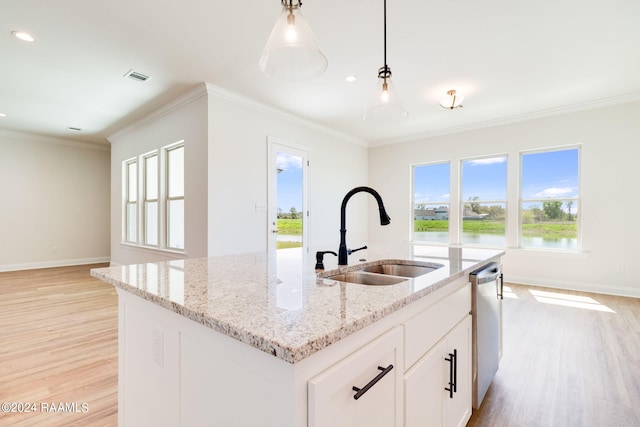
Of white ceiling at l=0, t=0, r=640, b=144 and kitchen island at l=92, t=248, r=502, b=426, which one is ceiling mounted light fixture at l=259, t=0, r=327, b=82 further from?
white ceiling at l=0, t=0, r=640, b=144

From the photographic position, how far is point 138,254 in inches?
213

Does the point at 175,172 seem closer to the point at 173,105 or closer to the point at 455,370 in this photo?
the point at 173,105

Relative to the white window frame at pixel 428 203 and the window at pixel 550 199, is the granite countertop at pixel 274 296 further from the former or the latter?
the white window frame at pixel 428 203

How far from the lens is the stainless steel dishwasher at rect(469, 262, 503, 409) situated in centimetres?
168

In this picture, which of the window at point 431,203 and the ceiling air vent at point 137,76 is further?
the window at point 431,203

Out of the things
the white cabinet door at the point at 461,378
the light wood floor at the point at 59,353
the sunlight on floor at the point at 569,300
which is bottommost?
the light wood floor at the point at 59,353

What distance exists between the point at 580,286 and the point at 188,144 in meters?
6.07

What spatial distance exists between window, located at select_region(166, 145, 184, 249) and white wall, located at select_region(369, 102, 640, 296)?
3078 millimetres

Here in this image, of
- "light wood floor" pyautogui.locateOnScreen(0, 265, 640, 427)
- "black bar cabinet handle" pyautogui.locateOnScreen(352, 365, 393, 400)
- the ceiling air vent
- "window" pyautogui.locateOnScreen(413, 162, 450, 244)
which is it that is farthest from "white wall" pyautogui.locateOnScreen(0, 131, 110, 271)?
"black bar cabinet handle" pyautogui.locateOnScreen(352, 365, 393, 400)

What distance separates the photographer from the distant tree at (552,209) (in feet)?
15.9

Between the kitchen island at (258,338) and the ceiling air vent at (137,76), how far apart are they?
9.74ft

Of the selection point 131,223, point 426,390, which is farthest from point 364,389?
point 131,223

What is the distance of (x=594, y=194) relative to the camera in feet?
14.7

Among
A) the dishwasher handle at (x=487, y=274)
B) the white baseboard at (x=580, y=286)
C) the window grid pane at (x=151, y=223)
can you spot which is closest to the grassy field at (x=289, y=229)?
the window grid pane at (x=151, y=223)
